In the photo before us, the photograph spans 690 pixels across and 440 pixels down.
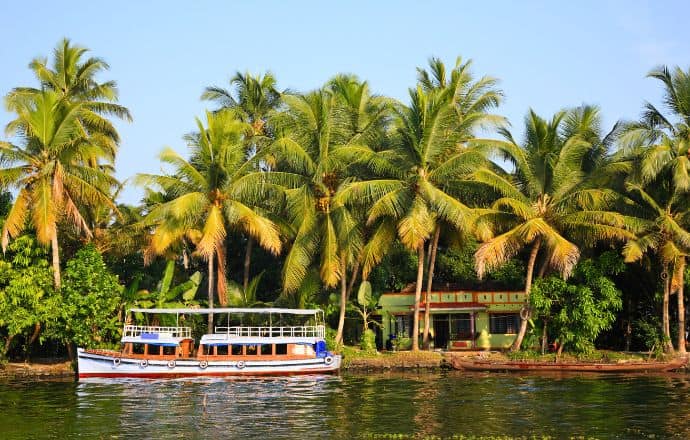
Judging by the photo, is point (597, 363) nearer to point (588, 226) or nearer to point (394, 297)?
point (588, 226)

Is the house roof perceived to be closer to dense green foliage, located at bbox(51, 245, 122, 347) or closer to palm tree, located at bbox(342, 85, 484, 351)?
palm tree, located at bbox(342, 85, 484, 351)

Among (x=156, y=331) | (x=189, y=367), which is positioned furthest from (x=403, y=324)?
(x=156, y=331)

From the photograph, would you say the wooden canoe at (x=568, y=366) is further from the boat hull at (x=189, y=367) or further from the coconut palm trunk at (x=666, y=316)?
the boat hull at (x=189, y=367)

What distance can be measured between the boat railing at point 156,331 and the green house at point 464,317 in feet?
32.5

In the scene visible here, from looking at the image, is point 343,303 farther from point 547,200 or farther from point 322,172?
point 547,200

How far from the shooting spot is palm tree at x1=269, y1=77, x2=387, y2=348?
36.9m

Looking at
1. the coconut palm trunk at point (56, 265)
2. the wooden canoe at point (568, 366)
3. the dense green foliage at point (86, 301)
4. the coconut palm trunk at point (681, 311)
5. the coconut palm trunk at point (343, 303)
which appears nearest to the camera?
the wooden canoe at point (568, 366)

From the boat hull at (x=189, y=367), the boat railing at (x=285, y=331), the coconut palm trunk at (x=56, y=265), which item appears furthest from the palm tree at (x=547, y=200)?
the coconut palm trunk at (x=56, y=265)

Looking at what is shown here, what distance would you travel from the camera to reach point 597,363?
112 feet

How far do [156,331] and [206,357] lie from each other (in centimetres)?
280

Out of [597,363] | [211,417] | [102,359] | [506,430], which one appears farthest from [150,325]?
[506,430]

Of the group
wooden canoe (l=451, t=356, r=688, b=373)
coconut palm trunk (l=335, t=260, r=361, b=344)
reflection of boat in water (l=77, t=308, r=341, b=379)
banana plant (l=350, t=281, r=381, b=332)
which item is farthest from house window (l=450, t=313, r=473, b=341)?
reflection of boat in water (l=77, t=308, r=341, b=379)

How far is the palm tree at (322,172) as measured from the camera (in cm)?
3694

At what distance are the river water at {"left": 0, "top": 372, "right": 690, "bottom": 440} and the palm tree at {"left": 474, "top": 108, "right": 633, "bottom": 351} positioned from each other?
595cm
